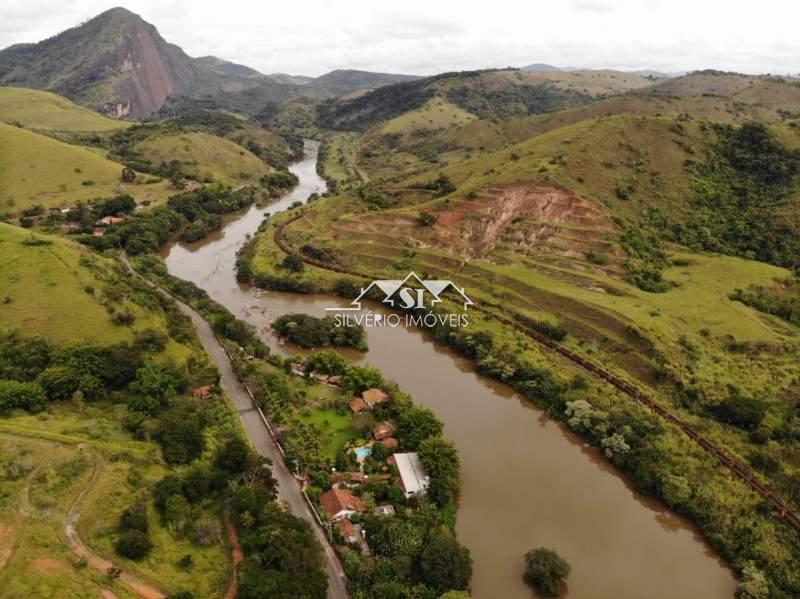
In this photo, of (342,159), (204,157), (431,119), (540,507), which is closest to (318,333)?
(540,507)

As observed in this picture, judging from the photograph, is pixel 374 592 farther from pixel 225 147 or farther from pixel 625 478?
pixel 225 147

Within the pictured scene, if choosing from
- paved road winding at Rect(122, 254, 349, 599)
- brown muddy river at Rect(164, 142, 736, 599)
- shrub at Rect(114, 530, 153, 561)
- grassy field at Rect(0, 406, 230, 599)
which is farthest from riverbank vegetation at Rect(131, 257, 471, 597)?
shrub at Rect(114, 530, 153, 561)

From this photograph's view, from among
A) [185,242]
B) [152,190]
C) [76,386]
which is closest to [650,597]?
[76,386]

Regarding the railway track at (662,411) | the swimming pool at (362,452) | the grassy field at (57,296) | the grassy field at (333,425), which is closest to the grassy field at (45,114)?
the grassy field at (57,296)

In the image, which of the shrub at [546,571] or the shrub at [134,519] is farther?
the shrub at [546,571]

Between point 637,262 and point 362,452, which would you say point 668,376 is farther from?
point 362,452

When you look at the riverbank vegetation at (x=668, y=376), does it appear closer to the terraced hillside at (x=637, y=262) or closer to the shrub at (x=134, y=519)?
the terraced hillside at (x=637, y=262)

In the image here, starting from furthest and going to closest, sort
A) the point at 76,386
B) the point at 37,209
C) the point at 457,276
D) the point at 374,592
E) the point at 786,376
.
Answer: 1. the point at 37,209
2. the point at 457,276
3. the point at 786,376
4. the point at 76,386
5. the point at 374,592
